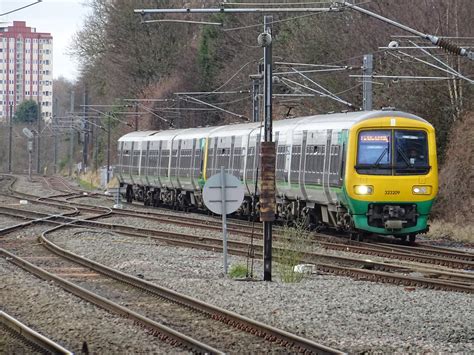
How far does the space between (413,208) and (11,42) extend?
17314cm

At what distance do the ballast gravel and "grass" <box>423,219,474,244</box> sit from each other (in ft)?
28.5

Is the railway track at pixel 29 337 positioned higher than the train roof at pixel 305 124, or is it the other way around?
the train roof at pixel 305 124

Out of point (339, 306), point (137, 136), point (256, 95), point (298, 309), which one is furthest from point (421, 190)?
point (137, 136)

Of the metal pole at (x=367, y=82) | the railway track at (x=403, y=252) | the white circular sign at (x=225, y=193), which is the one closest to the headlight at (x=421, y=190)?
the railway track at (x=403, y=252)

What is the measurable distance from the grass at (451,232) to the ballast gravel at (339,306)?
28.5 feet

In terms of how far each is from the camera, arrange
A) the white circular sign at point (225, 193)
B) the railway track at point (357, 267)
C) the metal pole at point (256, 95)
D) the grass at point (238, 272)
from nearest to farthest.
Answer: the railway track at point (357, 267) → the grass at point (238, 272) → the white circular sign at point (225, 193) → the metal pole at point (256, 95)

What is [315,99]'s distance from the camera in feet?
152

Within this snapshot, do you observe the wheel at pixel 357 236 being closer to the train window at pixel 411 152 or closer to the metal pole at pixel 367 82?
the train window at pixel 411 152

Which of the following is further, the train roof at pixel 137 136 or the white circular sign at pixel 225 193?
the train roof at pixel 137 136

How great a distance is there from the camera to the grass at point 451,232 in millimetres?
27297

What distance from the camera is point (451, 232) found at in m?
28.6

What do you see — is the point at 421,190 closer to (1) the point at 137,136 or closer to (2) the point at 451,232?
(2) the point at 451,232

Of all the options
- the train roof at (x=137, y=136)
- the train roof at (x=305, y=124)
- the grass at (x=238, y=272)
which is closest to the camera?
the grass at (x=238, y=272)

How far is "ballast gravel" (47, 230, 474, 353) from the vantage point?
1130cm
